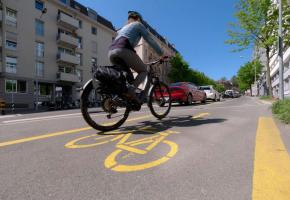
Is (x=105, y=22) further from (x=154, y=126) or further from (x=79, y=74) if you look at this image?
(x=154, y=126)

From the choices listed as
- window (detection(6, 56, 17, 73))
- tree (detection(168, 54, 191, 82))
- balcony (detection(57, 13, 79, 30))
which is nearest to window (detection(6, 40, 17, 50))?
window (detection(6, 56, 17, 73))

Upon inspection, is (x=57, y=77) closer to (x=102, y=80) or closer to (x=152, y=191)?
(x=102, y=80)

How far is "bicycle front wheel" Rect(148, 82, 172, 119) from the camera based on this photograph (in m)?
5.54

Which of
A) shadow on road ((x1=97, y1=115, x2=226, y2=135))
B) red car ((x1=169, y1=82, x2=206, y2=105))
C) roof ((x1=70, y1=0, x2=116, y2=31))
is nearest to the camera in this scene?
shadow on road ((x1=97, y1=115, x2=226, y2=135))

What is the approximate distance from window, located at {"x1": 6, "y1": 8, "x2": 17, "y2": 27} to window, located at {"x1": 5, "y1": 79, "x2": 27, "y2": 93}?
6.60m

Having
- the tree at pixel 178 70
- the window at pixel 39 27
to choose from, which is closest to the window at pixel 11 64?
the window at pixel 39 27

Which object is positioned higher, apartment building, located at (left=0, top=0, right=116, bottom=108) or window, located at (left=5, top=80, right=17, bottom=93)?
apartment building, located at (left=0, top=0, right=116, bottom=108)

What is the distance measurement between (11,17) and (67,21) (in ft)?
28.2

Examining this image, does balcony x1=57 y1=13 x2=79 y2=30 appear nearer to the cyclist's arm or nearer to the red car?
the red car

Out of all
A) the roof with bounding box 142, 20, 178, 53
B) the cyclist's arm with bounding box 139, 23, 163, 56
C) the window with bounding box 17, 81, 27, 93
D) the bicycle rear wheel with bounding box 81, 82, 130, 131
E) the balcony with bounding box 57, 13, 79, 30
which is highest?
the roof with bounding box 142, 20, 178, 53

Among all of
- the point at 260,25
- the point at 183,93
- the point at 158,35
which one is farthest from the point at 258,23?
the point at 158,35

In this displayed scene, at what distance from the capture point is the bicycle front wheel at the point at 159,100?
554cm

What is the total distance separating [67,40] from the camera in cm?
3584

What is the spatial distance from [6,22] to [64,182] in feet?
104
